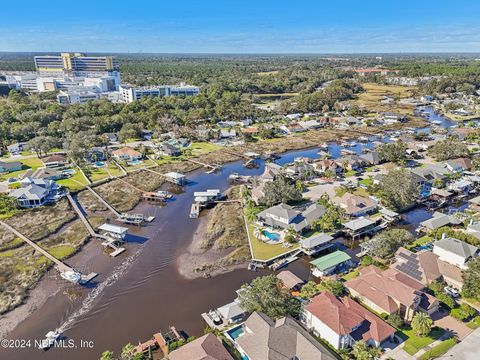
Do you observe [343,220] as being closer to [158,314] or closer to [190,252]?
[190,252]

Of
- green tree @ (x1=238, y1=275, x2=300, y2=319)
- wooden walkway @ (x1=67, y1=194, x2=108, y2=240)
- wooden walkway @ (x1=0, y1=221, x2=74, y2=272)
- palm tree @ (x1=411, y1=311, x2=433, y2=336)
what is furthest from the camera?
wooden walkway @ (x1=67, y1=194, x2=108, y2=240)

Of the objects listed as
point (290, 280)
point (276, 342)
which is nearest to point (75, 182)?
point (290, 280)

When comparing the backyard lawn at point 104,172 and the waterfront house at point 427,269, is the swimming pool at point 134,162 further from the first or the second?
the waterfront house at point 427,269

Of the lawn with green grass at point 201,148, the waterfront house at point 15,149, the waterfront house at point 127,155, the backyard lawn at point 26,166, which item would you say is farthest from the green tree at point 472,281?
the waterfront house at point 15,149

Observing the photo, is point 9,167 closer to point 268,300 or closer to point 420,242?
point 268,300

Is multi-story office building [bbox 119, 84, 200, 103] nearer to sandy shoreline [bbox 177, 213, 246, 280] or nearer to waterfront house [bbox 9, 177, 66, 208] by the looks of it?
waterfront house [bbox 9, 177, 66, 208]

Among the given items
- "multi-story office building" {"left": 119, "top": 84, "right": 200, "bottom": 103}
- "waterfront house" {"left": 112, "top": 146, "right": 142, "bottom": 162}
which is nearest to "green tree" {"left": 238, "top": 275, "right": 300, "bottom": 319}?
"waterfront house" {"left": 112, "top": 146, "right": 142, "bottom": 162}
